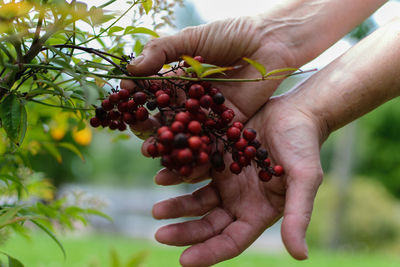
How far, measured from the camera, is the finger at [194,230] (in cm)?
91

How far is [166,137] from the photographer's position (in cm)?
59

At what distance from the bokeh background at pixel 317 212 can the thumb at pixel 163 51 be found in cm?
6

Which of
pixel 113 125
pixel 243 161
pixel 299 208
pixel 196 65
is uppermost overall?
pixel 196 65

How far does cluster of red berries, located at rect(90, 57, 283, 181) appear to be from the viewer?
0.60 metres

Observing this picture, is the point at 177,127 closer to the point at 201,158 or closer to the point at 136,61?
the point at 201,158

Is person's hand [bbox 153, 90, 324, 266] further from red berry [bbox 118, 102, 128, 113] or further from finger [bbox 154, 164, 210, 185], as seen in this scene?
red berry [bbox 118, 102, 128, 113]

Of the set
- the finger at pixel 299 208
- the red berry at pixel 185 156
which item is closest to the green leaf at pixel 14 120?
the red berry at pixel 185 156

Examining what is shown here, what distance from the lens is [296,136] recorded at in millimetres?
933

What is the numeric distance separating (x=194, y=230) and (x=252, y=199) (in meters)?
0.17

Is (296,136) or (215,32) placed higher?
(215,32)

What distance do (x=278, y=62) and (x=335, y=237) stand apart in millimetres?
9536

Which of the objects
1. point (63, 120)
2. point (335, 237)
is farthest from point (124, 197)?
point (63, 120)

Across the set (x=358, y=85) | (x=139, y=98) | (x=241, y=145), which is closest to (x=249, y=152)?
(x=241, y=145)

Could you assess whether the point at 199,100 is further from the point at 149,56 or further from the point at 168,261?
the point at 168,261
